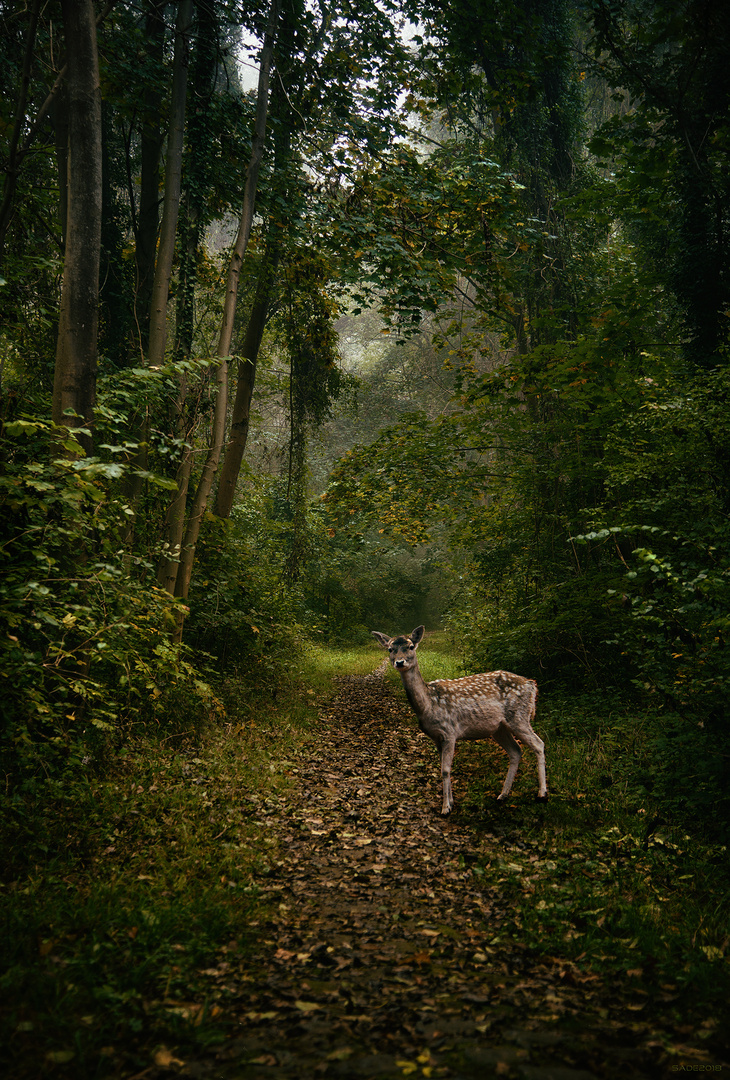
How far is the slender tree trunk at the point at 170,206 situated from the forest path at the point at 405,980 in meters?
5.97

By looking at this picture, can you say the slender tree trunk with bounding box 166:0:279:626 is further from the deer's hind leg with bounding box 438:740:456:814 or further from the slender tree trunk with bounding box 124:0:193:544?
the deer's hind leg with bounding box 438:740:456:814

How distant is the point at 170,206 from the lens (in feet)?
24.6

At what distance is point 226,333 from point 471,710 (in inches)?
243

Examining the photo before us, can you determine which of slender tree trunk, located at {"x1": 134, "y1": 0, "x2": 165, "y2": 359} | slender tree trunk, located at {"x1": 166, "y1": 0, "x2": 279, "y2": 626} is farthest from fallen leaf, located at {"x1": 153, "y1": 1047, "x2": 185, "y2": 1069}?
slender tree trunk, located at {"x1": 134, "y1": 0, "x2": 165, "y2": 359}

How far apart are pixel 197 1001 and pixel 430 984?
1.29 m

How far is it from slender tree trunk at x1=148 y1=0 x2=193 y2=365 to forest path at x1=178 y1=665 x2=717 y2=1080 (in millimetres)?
5974

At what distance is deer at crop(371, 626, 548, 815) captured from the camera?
6098 millimetres

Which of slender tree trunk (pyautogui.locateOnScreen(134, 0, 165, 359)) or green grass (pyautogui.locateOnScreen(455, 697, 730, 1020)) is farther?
slender tree trunk (pyautogui.locateOnScreen(134, 0, 165, 359))

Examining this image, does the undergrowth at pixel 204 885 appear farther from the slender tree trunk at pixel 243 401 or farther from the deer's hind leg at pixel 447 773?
the slender tree trunk at pixel 243 401

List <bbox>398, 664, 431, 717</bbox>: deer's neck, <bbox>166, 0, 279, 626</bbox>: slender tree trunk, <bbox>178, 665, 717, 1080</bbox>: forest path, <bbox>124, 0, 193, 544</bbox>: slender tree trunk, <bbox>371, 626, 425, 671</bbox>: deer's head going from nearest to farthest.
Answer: <bbox>178, 665, 717, 1080</bbox>: forest path
<bbox>398, 664, 431, 717</bbox>: deer's neck
<bbox>371, 626, 425, 671</bbox>: deer's head
<bbox>124, 0, 193, 544</bbox>: slender tree trunk
<bbox>166, 0, 279, 626</bbox>: slender tree trunk

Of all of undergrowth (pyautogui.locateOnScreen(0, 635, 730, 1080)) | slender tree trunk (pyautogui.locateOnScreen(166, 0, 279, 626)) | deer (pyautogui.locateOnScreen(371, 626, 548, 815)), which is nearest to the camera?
undergrowth (pyautogui.locateOnScreen(0, 635, 730, 1080))

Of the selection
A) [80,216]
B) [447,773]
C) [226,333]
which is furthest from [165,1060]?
[226,333]

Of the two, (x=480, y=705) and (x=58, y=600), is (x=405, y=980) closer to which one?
(x=480, y=705)

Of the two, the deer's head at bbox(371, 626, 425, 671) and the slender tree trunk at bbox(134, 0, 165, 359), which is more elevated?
the slender tree trunk at bbox(134, 0, 165, 359)
